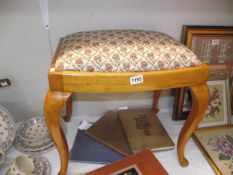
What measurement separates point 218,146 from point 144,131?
32cm

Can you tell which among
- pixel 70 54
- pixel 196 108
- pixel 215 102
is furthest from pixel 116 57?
pixel 215 102

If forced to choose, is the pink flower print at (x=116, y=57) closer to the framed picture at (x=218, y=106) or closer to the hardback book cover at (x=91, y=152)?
the hardback book cover at (x=91, y=152)

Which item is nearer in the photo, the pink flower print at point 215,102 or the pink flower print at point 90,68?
the pink flower print at point 90,68

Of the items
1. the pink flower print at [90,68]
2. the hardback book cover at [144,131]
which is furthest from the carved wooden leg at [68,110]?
the pink flower print at [90,68]

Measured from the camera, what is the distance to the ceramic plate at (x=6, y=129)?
948 millimetres

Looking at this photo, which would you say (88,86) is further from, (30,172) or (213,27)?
(213,27)

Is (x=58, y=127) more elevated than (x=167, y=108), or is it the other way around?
(x=58, y=127)

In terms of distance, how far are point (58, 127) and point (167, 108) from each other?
696 millimetres

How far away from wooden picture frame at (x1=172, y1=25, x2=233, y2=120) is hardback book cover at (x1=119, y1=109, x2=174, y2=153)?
14cm

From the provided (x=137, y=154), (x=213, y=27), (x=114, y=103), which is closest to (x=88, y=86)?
(x=137, y=154)

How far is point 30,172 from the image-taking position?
808 mm

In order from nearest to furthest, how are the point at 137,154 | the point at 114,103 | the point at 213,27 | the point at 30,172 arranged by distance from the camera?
the point at 30,172 → the point at 137,154 → the point at 213,27 → the point at 114,103

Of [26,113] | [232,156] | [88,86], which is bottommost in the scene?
[232,156]

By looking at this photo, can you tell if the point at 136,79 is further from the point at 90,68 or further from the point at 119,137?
the point at 119,137
